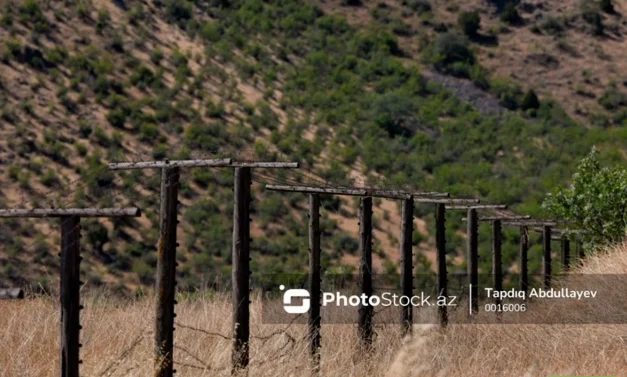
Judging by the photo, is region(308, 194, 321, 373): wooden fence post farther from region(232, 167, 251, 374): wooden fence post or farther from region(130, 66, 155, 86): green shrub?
region(130, 66, 155, 86): green shrub

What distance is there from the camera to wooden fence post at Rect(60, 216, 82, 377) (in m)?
9.88

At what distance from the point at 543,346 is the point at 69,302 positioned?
11071 mm

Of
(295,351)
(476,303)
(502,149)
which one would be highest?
(295,351)

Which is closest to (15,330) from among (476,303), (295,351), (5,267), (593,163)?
(295,351)

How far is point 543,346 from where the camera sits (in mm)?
19188

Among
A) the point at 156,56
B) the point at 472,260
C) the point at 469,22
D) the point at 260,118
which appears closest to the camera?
the point at 472,260

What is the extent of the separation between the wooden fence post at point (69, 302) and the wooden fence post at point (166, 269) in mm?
1716

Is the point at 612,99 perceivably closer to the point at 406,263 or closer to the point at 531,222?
the point at 531,222

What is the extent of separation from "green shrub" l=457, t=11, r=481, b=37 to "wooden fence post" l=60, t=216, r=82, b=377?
6253 centimetres

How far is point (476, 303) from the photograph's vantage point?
23.5m

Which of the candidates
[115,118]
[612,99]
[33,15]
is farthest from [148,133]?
[612,99]

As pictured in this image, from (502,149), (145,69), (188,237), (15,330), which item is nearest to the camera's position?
(15,330)

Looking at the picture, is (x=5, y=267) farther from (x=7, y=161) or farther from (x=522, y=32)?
(x=522, y=32)

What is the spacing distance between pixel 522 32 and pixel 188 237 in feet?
119
